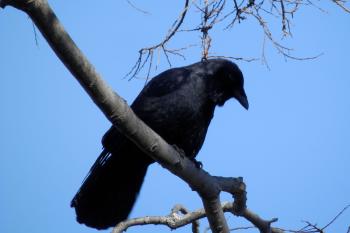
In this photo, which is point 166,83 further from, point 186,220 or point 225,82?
point 186,220

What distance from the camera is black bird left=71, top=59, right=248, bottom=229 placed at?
3930 millimetres

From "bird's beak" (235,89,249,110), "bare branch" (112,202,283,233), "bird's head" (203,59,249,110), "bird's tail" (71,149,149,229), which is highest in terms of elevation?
"bird's head" (203,59,249,110)

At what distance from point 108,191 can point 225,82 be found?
163cm

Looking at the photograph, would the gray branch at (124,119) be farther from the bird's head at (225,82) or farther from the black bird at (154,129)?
the bird's head at (225,82)

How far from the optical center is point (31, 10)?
7.10ft

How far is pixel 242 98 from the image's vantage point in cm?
499

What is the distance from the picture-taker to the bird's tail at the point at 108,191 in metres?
3.89

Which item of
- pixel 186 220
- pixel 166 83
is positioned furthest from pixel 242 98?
pixel 186 220

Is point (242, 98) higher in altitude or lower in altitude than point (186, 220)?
higher

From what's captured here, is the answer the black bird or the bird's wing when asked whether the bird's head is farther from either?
the bird's wing

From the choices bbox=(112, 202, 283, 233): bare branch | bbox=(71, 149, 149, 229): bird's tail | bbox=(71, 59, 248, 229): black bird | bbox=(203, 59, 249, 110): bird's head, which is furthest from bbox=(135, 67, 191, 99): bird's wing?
bbox=(112, 202, 283, 233): bare branch

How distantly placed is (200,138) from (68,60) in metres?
2.27

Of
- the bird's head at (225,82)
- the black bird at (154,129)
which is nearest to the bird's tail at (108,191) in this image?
the black bird at (154,129)

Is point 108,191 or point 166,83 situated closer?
point 108,191
